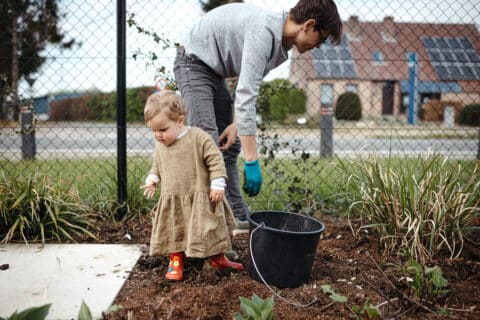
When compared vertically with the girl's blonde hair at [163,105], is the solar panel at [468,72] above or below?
above

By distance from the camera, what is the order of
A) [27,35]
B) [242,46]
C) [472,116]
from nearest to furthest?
[242,46] < [27,35] < [472,116]

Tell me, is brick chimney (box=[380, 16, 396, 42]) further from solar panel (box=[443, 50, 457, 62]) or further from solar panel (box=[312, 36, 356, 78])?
solar panel (box=[443, 50, 457, 62])

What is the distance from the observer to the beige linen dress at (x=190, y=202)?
1946 millimetres

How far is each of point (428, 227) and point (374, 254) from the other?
34 centimetres

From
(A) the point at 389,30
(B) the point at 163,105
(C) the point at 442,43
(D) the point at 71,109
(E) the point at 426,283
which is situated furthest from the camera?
(A) the point at 389,30

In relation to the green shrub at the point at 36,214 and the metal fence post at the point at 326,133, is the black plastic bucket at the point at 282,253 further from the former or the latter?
the metal fence post at the point at 326,133

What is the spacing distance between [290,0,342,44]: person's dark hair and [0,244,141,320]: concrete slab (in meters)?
1.61

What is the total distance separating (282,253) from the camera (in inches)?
73.8

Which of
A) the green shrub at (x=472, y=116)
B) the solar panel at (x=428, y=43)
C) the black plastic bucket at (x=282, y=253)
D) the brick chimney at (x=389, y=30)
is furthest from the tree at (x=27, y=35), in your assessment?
the brick chimney at (x=389, y=30)

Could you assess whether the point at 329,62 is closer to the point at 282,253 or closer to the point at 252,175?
the point at 252,175

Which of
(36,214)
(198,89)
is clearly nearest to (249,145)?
(198,89)

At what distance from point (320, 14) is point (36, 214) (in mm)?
2093

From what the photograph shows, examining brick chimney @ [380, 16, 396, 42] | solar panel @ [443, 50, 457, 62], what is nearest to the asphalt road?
solar panel @ [443, 50, 457, 62]

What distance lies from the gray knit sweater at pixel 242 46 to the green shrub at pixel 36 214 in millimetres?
1371
